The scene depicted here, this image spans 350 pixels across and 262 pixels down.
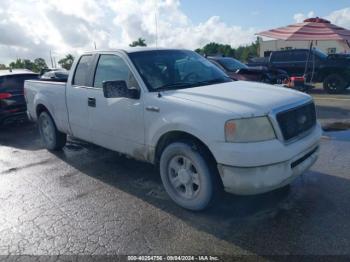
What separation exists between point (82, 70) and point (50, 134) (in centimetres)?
180

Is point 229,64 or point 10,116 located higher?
point 229,64

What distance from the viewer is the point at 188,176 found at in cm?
354

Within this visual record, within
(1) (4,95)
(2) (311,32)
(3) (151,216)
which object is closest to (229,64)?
(2) (311,32)

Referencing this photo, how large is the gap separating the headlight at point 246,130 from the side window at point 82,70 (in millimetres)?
2693

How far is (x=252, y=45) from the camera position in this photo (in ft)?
327

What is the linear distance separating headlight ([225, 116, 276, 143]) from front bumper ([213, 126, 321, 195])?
120 mm

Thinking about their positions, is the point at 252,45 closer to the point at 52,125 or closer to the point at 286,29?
the point at 286,29

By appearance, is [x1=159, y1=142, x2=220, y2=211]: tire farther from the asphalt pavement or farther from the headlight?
the headlight

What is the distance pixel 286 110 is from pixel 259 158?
641 mm

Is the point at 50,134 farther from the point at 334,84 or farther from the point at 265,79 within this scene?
the point at 334,84

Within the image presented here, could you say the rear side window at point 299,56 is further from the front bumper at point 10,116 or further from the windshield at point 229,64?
the front bumper at point 10,116

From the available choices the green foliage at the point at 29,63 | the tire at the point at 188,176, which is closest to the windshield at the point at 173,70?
the tire at the point at 188,176

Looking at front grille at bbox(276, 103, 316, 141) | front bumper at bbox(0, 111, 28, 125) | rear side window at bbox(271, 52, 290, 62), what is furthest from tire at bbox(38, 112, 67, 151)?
rear side window at bbox(271, 52, 290, 62)

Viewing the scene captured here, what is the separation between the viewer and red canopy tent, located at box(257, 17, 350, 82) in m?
10.9
